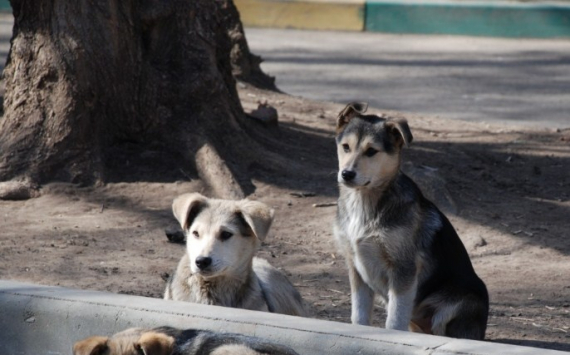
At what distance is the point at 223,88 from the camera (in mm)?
9336

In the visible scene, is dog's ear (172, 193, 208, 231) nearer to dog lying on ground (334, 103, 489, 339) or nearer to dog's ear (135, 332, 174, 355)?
dog lying on ground (334, 103, 489, 339)

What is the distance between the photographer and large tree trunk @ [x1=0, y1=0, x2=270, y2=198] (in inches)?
343

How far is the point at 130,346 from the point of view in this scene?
466 cm

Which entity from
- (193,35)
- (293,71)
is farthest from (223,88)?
(293,71)

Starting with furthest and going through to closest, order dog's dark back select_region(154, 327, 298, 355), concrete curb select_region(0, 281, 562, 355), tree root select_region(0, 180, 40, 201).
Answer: tree root select_region(0, 180, 40, 201) → concrete curb select_region(0, 281, 562, 355) → dog's dark back select_region(154, 327, 298, 355)

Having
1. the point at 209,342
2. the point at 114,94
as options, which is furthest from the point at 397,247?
the point at 114,94

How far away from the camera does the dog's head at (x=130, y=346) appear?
4.57m

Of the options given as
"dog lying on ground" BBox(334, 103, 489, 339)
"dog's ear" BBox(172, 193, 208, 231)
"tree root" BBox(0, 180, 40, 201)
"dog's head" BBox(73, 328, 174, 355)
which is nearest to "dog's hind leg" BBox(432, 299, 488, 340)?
"dog lying on ground" BBox(334, 103, 489, 339)

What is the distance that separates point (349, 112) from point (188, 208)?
1193 millimetres

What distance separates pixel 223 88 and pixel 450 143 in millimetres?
2724

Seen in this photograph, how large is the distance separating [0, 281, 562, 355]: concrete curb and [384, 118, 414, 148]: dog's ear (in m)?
1.35

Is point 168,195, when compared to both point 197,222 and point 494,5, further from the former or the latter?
point 494,5

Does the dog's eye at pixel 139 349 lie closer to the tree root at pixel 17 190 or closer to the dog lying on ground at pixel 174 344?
the dog lying on ground at pixel 174 344

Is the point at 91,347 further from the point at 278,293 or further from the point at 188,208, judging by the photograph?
the point at 278,293
